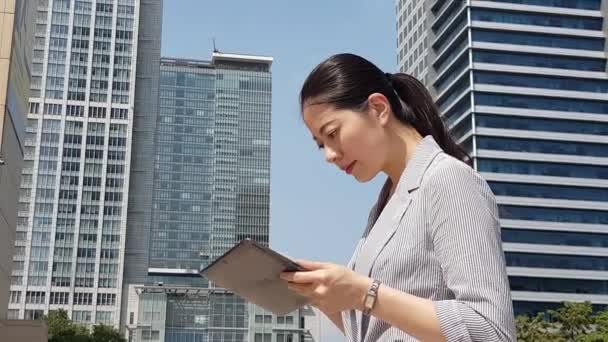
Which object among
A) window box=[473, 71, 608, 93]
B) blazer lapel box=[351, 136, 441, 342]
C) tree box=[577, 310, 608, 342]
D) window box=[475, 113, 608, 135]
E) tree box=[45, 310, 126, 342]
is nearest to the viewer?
blazer lapel box=[351, 136, 441, 342]

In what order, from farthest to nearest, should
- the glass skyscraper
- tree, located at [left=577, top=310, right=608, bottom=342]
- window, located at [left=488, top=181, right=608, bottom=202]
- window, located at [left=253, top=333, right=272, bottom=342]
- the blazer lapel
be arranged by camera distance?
1. the glass skyscraper
2. window, located at [left=253, top=333, right=272, bottom=342]
3. window, located at [left=488, top=181, right=608, bottom=202]
4. tree, located at [left=577, top=310, right=608, bottom=342]
5. the blazer lapel

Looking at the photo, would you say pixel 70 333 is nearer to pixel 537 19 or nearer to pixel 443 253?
pixel 537 19

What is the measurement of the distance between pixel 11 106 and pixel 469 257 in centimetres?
2111

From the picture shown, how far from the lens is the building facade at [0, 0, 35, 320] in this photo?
2031 cm

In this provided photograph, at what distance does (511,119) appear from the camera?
189ft

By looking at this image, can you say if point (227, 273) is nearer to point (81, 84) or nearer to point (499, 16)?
point (499, 16)

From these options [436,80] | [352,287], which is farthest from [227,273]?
[436,80]

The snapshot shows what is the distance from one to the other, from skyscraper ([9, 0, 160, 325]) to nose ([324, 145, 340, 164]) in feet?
254

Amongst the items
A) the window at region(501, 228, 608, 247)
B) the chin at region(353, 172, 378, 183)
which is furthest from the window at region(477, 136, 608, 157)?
the chin at region(353, 172, 378, 183)

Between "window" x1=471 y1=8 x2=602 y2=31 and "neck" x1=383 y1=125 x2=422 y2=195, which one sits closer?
"neck" x1=383 y1=125 x2=422 y2=195

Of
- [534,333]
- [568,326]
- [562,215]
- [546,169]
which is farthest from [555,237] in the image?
[534,333]

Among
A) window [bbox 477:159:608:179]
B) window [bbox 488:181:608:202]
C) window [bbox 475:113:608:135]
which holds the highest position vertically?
window [bbox 475:113:608:135]

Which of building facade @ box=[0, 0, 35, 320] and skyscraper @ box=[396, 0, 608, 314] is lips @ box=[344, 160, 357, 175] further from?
skyscraper @ box=[396, 0, 608, 314]

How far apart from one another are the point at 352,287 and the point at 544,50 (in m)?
60.7
